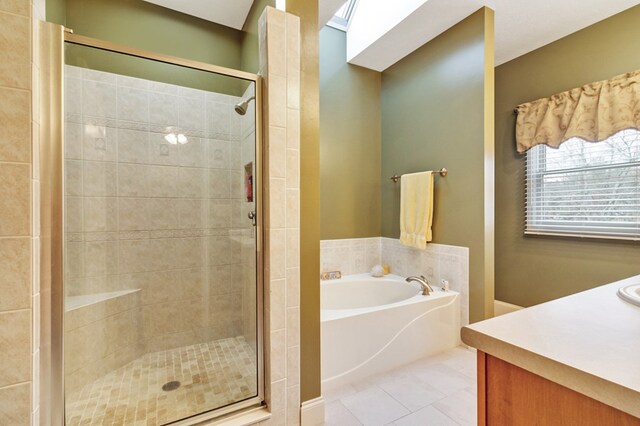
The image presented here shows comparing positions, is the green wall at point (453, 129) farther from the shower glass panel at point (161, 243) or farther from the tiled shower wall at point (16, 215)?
the tiled shower wall at point (16, 215)

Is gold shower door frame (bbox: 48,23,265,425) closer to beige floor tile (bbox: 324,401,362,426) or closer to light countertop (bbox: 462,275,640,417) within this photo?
beige floor tile (bbox: 324,401,362,426)

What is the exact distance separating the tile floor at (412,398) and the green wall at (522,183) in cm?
118

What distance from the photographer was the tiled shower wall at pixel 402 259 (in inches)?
92.2

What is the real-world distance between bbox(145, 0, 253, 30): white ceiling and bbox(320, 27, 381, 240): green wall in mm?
916

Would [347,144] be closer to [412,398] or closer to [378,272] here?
[378,272]

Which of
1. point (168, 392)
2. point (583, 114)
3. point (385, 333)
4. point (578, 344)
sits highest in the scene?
point (583, 114)

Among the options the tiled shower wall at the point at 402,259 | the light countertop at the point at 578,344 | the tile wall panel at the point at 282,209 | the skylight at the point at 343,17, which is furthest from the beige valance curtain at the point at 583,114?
the tile wall panel at the point at 282,209

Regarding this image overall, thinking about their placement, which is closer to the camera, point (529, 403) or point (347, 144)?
point (529, 403)

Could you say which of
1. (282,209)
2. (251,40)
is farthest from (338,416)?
(251,40)

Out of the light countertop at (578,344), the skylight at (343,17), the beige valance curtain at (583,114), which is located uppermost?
the skylight at (343,17)

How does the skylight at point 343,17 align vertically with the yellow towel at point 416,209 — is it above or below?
above

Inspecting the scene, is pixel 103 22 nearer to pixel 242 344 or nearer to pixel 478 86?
pixel 242 344

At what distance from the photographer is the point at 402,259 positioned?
9.61 ft

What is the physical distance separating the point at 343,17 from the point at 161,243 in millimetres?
2803
